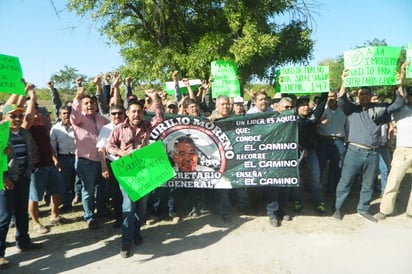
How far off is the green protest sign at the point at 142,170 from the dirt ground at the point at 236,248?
856 millimetres

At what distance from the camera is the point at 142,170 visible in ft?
14.1

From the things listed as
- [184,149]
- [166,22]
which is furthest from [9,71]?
[166,22]

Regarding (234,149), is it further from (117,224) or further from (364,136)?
(117,224)

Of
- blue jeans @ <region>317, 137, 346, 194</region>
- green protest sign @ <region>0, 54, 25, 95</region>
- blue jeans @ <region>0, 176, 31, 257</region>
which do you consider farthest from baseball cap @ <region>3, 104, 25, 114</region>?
blue jeans @ <region>317, 137, 346, 194</region>

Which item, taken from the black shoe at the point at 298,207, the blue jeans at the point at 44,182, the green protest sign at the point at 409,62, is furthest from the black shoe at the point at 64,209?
the green protest sign at the point at 409,62

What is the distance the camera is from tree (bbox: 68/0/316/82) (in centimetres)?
959

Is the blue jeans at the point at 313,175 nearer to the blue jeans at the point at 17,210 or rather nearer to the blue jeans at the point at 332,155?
the blue jeans at the point at 332,155

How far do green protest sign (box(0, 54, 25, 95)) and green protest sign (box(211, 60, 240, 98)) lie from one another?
3.60 m

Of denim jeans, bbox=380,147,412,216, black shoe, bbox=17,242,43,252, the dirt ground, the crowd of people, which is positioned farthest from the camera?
denim jeans, bbox=380,147,412,216

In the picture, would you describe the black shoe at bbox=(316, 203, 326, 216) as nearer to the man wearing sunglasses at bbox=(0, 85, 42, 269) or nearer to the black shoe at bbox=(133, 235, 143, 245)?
the black shoe at bbox=(133, 235, 143, 245)

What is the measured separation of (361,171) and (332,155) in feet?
3.57

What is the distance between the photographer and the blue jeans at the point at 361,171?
512cm

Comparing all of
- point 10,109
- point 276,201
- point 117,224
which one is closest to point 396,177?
point 276,201

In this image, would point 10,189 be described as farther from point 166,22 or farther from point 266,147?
point 166,22
